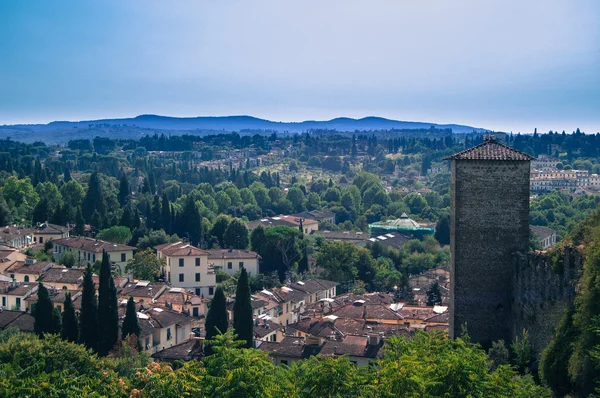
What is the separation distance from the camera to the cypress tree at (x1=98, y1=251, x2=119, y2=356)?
32.4 metres

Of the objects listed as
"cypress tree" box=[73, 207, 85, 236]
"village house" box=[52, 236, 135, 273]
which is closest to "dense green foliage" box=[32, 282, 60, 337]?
"village house" box=[52, 236, 135, 273]

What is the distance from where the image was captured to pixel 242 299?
112 feet

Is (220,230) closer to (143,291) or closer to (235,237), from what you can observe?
(235,237)

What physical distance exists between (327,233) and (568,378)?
2568 inches

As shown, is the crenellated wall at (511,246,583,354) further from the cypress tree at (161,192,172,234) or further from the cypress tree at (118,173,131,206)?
the cypress tree at (118,173,131,206)

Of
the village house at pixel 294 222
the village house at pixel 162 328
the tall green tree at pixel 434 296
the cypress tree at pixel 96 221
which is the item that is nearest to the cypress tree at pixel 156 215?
the cypress tree at pixel 96 221

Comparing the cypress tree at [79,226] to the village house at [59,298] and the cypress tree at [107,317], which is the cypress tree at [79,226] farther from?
the cypress tree at [107,317]

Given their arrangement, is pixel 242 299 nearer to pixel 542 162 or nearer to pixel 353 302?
pixel 353 302

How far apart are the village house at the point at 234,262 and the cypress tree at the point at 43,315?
20.6 meters

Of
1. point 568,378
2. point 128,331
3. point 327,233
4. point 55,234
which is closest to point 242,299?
point 128,331

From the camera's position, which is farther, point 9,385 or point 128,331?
point 128,331

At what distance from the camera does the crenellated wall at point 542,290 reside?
A: 63.0 feet

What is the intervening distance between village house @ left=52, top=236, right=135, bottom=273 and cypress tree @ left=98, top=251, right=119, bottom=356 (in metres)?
16.0

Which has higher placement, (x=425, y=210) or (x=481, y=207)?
(x=481, y=207)
